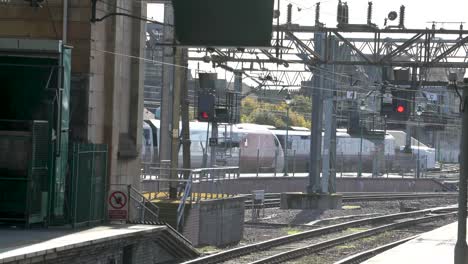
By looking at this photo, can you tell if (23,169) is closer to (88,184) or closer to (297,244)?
(88,184)

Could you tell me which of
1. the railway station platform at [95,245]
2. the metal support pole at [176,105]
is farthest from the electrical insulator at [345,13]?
the railway station platform at [95,245]

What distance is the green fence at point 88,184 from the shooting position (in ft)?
64.4

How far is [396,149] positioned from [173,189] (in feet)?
198

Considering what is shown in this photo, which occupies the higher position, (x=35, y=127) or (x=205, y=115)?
(x=205, y=115)

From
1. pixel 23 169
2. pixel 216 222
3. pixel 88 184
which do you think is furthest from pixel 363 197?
pixel 23 169

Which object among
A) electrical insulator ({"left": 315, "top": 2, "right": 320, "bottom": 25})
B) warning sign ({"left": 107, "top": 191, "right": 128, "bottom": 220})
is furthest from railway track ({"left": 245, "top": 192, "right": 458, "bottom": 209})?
warning sign ({"left": 107, "top": 191, "right": 128, "bottom": 220})

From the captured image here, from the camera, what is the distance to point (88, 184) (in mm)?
20188

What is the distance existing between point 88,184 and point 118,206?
105cm

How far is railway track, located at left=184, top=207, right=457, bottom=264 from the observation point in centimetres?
2208

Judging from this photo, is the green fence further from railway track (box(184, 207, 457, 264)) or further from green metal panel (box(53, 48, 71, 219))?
railway track (box(184, 207, 457, 264))

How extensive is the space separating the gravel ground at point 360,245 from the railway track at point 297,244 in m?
0.29

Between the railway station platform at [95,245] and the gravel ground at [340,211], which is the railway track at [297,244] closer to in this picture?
the railway station platform at [95,245]

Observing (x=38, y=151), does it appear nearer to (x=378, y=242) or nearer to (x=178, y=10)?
(x=178, y=10)

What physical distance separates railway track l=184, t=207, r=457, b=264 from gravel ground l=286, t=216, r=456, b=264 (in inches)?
11.3
